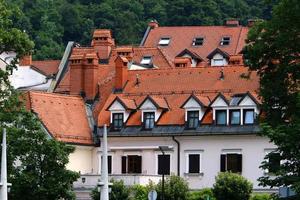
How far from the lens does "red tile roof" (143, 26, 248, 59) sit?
142 metres

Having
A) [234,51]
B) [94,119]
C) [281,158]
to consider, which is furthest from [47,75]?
[281,158]

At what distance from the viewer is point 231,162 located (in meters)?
97.8

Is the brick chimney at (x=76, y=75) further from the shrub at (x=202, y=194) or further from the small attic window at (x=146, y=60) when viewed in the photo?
the shrub at (x=202, y=194)

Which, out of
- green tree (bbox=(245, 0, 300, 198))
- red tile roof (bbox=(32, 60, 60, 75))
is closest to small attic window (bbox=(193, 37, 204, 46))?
red tile roof (bbox=(32, 60, 60, 75))

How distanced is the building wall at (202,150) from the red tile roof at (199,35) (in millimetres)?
40684

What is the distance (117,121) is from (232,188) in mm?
13877

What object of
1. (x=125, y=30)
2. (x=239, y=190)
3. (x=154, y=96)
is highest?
(x=125, y=30)

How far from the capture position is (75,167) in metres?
100

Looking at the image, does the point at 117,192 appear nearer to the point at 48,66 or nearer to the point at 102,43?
the point at 102,43

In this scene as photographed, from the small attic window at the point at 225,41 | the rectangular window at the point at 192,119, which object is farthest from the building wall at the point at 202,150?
the small attic window at the point at 225,41

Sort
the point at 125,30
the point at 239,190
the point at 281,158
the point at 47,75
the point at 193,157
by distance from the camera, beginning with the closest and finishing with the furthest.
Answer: the point at 281,158, the point at 239,190, the point at 193,157, the point at 47,75, the point at 125,30

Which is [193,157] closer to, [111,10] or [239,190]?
[239,190]

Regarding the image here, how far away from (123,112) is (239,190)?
14.2m

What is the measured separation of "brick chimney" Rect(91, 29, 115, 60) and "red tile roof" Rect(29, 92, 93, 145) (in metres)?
20.6
